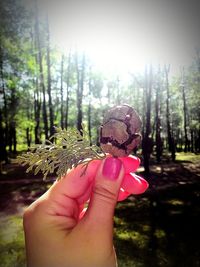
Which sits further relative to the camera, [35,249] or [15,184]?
[15,184]

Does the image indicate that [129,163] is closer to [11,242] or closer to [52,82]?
[11,242]

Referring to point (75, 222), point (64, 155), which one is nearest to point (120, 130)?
point (64, 155)

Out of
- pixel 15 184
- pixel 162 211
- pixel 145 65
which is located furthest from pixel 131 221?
pixel 145 65

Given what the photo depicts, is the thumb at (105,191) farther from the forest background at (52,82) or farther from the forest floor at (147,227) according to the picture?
the forest background at (52,82)

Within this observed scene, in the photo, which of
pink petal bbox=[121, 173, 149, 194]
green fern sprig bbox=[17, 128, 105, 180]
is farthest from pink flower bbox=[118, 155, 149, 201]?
green fern sprig bbox=[17, 128, 105, 180]

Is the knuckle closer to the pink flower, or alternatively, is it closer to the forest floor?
the pink flower

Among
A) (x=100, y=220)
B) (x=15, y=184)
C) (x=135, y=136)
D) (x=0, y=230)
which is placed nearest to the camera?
(x=100, y=220)

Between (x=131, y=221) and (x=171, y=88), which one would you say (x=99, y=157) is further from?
(x=171, y=88)
